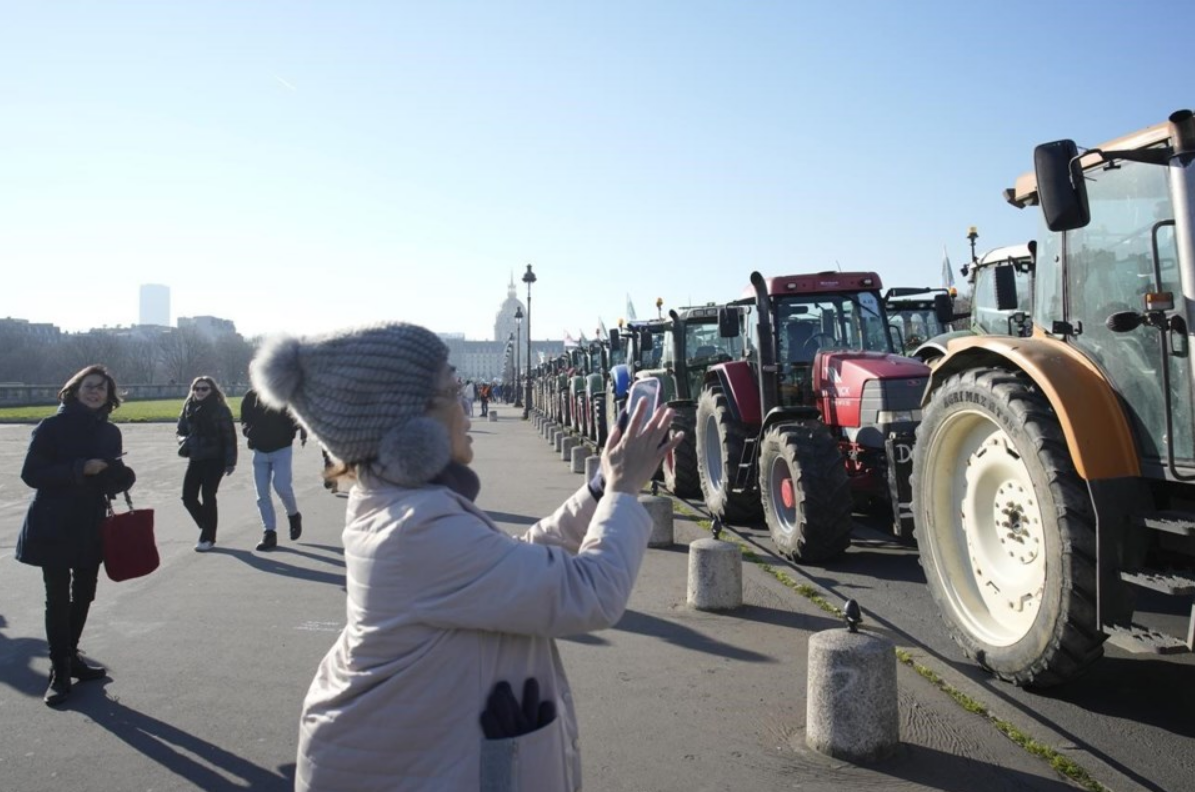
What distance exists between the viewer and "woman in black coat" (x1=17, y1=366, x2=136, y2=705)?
540 cm

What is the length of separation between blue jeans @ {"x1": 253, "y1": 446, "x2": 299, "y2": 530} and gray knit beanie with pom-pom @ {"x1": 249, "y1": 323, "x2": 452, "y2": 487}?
27.4ft

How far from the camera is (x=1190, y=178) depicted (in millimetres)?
4270

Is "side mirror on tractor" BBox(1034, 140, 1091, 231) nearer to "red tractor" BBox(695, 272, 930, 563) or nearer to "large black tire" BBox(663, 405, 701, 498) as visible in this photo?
"red tractor" BBox(695, 272, 930, 563)

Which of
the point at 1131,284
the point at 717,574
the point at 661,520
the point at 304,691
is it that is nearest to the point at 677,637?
the point at 717,574

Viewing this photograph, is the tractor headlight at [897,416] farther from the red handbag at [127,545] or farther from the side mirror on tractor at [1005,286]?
the red handbag at [127,545]

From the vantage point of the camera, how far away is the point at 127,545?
573 cm

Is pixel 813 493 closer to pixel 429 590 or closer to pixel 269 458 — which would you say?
pixel 269 458

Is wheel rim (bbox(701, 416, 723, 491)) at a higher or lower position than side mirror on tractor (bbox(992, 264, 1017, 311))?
lower

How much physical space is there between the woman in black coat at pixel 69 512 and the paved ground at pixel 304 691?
34 centimetres

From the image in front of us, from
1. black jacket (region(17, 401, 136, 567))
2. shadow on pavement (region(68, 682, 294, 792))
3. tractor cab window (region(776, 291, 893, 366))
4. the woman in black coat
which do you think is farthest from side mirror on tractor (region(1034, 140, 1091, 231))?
tractor cab window (region(776, 291, 893, 366))

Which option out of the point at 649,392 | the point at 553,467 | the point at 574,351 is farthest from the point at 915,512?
the point at 574,351

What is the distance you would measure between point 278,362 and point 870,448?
7.53 m

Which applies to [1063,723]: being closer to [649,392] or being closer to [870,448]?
[649,392]

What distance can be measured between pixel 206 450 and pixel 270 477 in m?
0.77
